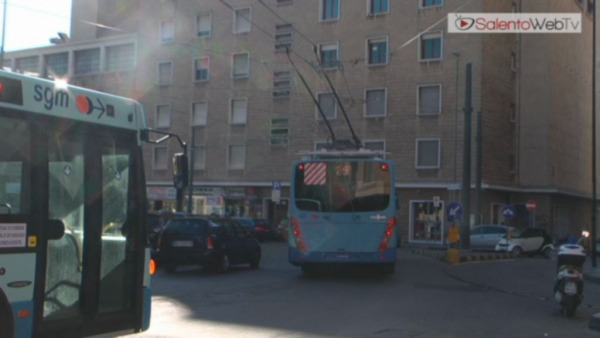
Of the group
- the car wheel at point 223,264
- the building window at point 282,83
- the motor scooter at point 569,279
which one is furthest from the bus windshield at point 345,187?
the building window at point 282,83

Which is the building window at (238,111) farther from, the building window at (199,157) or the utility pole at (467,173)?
the utility pole at (467,173)

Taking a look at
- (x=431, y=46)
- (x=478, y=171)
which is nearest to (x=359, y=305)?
(x=478, y=171)

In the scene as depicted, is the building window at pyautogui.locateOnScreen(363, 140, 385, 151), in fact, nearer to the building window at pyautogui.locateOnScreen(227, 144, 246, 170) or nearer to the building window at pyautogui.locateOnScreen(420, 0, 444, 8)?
the building window at pyautogui.locateOnScreen(420, 0, 444, 8)

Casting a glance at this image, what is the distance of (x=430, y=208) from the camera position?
4266 centimetres

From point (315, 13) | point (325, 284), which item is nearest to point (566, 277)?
point (325, 284)

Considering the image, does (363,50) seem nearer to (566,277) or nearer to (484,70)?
(484,70)

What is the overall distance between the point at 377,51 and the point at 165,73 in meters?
16.8

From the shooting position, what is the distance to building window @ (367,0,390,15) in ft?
143

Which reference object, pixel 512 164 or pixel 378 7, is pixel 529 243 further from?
pixel 378 7

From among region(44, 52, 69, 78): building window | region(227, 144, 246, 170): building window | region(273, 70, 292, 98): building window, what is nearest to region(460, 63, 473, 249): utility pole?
region(273, 70, 292, 98): building window

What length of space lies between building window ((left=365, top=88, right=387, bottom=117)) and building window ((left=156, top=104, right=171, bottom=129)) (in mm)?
15702

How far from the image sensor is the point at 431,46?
4250 cm

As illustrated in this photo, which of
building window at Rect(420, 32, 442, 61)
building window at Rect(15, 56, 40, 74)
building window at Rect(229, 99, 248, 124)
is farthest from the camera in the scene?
building window at Rect(15, 56, 40, 74)

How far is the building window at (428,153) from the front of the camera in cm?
4197
